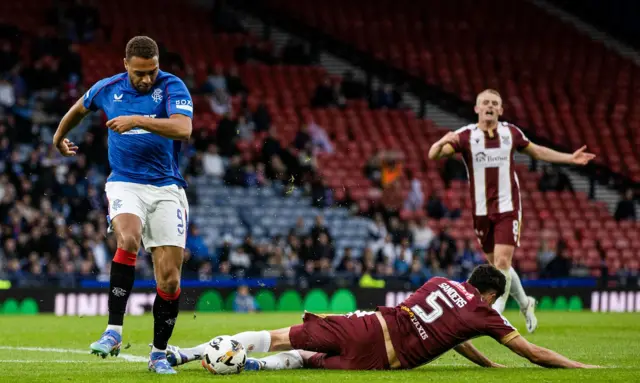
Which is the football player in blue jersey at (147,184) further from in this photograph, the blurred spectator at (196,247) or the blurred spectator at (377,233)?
the blurred spectator at (377,233)

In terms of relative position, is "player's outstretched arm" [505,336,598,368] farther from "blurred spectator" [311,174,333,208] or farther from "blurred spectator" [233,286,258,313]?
"blurred spectator" [311,174,333,208]

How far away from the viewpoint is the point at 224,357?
341 inches

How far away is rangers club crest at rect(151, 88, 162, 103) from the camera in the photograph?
9.11m

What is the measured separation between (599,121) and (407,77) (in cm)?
505

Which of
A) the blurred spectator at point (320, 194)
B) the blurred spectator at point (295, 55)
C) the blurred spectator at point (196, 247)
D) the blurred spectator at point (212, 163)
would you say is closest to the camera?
the blurred spectator at point (196, 247)

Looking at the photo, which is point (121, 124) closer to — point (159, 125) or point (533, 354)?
point (159, 125)

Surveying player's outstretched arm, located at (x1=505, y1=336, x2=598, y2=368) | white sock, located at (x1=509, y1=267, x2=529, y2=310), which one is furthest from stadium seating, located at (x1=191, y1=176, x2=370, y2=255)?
player's outstretched arm, located at (x1=505, y1=336, x2=598, y2=368)

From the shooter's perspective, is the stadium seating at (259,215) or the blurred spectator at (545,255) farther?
the blurred spectator at (545,255)

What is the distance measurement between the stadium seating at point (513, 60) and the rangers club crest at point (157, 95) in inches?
843

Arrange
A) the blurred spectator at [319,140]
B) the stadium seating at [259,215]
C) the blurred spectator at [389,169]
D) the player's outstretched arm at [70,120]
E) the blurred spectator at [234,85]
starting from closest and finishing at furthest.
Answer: the player's outstretched arm at [70,120]
the stadium seating at [259,215]
the blurred spectator at [389,169]
the blurred spectator at [319,140]
the blurred spectator at [234,85]

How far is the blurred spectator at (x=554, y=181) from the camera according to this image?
91.2 ft

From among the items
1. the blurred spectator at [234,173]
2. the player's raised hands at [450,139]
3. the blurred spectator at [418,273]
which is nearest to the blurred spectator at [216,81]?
the blurred spectator at [234,173]

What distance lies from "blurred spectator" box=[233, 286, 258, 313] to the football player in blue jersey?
11427mm

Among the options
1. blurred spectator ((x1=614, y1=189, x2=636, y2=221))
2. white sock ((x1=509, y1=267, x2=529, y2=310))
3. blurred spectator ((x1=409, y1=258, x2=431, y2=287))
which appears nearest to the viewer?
white sock ((x1=509, y1=267, x2=529, y2=310))
